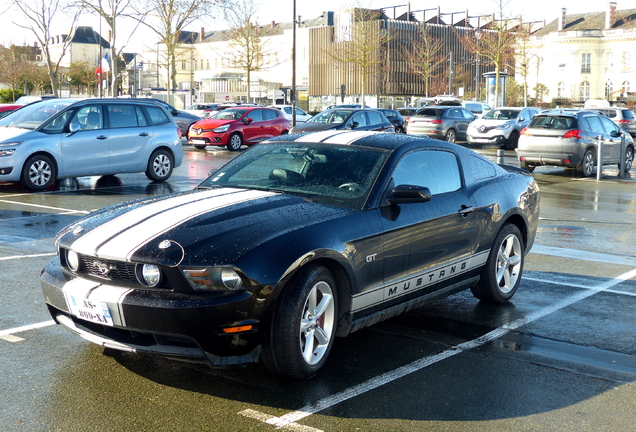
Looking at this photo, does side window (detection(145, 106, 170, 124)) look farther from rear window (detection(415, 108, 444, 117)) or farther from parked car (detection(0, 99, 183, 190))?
rear window (detection(415, 108, 444, 117))

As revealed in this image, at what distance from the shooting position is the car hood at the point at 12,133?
14225mm

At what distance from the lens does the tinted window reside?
91.5 feet

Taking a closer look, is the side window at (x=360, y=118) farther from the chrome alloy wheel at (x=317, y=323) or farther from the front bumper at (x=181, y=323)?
the front bumper at (x=181, y=323)

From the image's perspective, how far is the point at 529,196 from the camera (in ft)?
23.4

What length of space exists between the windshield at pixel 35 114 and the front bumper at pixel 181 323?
11291mm

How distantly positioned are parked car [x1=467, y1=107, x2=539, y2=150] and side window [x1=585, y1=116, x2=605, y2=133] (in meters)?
9.53

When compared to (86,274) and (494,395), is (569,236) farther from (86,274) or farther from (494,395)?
(86,274)

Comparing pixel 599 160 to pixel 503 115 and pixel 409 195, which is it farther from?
pixel 409 195

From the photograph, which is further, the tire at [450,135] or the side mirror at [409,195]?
the tire at [450,135]

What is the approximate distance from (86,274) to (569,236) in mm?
7671

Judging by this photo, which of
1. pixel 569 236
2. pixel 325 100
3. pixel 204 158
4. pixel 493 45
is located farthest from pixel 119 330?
pixel 325 100

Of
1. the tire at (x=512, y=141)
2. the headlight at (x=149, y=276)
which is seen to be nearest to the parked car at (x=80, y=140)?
the headlight at (x=149, y=276)

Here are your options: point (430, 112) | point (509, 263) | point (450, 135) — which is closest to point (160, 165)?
point (509, 263)

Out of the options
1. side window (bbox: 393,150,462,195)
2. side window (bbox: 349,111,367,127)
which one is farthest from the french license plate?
side window (bbox: 349,111,367,127)
